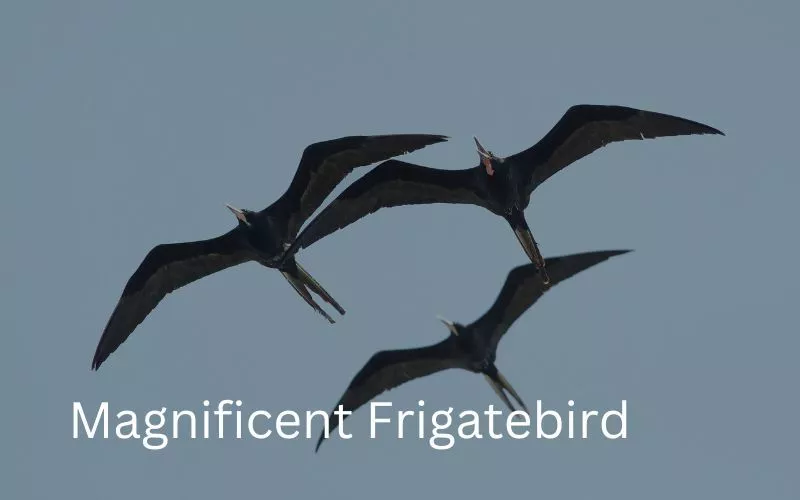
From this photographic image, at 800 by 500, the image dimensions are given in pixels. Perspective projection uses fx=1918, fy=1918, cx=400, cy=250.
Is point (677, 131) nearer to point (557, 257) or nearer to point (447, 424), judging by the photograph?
point (557, 257)

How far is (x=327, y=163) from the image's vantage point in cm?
3681

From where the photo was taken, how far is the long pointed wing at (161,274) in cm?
3797

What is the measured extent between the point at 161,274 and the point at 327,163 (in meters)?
4.22

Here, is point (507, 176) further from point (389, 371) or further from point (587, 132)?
point (389, 371)

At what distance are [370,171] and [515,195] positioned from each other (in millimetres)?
2927

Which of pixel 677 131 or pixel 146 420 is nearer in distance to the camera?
pixel 677 131

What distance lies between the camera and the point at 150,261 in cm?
3803

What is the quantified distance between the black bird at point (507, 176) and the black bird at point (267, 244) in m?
0.47

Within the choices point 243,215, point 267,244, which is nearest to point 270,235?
point 267,244

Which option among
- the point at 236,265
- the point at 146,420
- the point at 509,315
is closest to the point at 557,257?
the point at 509,315

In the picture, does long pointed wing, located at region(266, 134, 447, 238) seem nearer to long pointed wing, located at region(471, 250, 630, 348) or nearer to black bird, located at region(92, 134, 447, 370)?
black bird, located at region(92, 134, 447, 370)

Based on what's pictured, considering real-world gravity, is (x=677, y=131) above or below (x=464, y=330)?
above

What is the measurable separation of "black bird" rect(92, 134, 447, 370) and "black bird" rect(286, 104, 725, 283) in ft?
1.54

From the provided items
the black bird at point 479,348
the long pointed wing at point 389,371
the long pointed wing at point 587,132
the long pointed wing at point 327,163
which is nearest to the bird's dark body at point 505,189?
the long pointed wing at point 587,132
